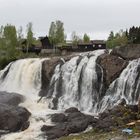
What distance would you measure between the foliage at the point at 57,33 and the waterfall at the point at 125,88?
4381 cm

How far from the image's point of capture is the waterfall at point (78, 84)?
4984 centimetres

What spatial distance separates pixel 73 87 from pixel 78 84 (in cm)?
59

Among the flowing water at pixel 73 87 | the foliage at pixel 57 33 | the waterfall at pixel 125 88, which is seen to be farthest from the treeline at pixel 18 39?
the waterfall at pixel 125 88

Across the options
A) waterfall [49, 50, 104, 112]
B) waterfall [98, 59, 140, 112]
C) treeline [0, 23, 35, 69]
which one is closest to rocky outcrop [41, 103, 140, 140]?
waterfall [98, 59, 140, 112]

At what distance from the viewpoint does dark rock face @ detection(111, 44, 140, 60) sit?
52.2 m

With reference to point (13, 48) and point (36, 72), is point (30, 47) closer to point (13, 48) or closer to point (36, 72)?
point (13, 48)

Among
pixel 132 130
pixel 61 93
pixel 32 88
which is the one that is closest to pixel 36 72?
pixel 32 88

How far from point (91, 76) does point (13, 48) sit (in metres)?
29.4

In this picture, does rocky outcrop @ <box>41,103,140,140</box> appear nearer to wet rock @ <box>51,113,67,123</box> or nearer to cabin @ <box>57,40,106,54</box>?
wet rock @ <box>51,113,67,123</box>

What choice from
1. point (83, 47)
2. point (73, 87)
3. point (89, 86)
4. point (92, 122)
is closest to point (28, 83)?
point (73, 87)

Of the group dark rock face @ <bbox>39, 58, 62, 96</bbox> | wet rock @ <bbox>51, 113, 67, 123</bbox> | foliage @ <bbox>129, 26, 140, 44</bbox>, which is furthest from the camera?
foliage @ <bbox>129, 26, 140, 44</bbox>

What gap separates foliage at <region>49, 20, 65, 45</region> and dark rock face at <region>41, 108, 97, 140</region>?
4932 centimetres

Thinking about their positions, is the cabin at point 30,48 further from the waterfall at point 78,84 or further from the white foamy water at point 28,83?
the waterfall at point 78,84

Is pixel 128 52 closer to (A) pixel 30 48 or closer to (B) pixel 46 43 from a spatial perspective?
(A) pixel 30 48
